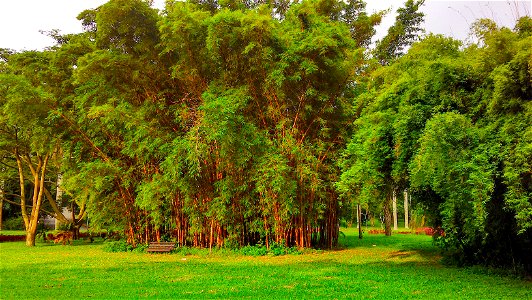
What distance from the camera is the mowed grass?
21.5 feet

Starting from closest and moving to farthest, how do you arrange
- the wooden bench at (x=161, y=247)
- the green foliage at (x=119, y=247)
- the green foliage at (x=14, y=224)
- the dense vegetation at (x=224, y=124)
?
the dense vegetation at (x=224, y=124), the wooden bench at (x=161, y=247), the green foliage at (x=119, y=247), the green foliage at (x=14, y=224)

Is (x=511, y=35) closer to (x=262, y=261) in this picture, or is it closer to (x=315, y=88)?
(x=315, y=88)

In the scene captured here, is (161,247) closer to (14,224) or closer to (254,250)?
(254,250)

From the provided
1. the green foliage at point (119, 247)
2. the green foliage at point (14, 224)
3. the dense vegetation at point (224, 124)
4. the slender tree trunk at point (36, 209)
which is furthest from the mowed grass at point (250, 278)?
the green foliage at point (14, 224)

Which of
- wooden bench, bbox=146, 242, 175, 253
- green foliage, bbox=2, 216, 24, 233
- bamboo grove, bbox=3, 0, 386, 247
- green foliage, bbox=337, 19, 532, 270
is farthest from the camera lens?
green foliage, bbox=2, 216, 24, 233

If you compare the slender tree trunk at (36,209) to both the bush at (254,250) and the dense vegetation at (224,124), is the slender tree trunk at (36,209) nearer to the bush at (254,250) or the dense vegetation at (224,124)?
the dense vegetation at (224,124)

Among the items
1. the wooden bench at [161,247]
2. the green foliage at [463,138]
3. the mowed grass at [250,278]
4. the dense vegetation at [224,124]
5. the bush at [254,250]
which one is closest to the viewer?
the mowed grass at [250,278]

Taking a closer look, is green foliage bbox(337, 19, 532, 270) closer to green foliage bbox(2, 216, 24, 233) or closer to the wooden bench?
the wooden bench

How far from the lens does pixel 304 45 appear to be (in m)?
11.4

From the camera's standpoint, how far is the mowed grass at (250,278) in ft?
21.5

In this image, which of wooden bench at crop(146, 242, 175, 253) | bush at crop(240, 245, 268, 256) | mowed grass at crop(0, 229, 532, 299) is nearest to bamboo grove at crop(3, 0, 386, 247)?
bush at crop(240, 245, 268, 256)

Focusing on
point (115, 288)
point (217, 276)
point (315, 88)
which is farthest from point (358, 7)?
point (115, 288)

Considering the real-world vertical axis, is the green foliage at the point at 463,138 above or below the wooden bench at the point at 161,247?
above

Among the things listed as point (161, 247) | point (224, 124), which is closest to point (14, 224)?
point (161, 247)
